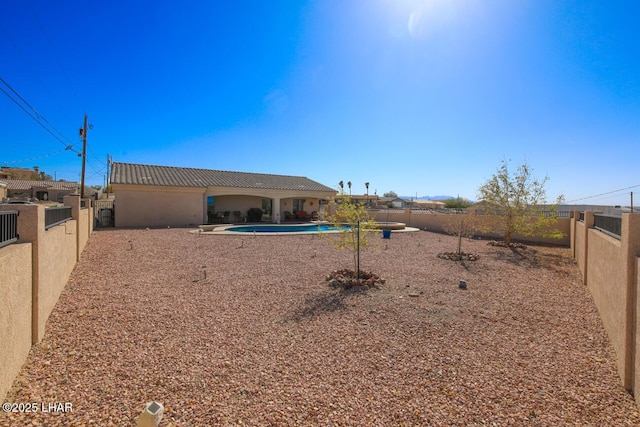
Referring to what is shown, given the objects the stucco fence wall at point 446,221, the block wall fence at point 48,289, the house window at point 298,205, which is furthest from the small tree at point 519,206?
the house window at point 298,205

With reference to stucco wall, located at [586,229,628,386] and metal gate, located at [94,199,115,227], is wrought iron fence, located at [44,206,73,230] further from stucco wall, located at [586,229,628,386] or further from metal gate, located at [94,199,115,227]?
metal gate, located at [94,199,115,227]

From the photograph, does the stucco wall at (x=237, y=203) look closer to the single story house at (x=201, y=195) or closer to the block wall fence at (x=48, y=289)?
the single story house at (x=201, y=195)

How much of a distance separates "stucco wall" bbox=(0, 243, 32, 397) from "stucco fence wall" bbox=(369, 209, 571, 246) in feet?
59.4

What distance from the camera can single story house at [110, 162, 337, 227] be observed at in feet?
70.4

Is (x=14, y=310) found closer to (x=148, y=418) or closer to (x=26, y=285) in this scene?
(x=26, y=285)

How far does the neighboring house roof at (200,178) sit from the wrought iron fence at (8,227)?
60.3 feet

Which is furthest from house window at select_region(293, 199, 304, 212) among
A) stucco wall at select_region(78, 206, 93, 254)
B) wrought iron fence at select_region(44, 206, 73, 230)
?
wrought iron fence at select_region(44, 206, 73, 230)

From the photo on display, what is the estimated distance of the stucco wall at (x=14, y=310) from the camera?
11.1 feet

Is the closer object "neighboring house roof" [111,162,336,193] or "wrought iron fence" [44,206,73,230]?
"wrought iron fence" [44,206,73,230]

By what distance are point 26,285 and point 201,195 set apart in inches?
802

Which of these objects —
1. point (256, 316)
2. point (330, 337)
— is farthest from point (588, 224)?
point (256, 316)

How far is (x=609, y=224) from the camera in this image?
712cm

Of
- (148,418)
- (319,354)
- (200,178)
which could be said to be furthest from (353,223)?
(200,178)

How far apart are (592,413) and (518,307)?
3.65 meters
